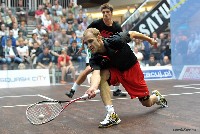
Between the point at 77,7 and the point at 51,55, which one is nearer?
the point at 51,55

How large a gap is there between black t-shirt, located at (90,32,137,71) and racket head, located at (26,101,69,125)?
2.21 feet

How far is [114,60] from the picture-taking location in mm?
4566

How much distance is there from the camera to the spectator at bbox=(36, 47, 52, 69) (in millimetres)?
11750

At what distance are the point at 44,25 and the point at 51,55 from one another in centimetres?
242

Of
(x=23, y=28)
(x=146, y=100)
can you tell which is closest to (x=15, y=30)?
(x=23, y=28)

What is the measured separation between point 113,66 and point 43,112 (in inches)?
42.9

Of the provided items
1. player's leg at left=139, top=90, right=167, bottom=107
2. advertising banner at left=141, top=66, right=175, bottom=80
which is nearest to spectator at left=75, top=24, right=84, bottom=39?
advertising banner at left=141, top=66, right=175, bottom=80

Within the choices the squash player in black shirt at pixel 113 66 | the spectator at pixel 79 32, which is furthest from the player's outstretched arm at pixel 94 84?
the spectator at pixel 79 32

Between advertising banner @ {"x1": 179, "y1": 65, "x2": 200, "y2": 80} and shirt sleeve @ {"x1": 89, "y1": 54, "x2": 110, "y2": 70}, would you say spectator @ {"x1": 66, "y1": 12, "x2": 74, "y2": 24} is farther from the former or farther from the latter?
shirt sleeve @ {"x1": 89, "y1": 54, "x2": 110, "y2": 70}

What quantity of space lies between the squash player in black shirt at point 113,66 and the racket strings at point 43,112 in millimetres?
478

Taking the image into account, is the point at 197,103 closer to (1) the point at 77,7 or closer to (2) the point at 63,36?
(2) the point at 63,36

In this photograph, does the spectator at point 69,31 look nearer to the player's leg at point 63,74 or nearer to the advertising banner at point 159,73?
the player's leg at point 63,74

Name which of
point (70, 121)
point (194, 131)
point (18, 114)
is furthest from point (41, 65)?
point (194, 131)

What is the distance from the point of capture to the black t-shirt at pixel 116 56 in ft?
14.5
